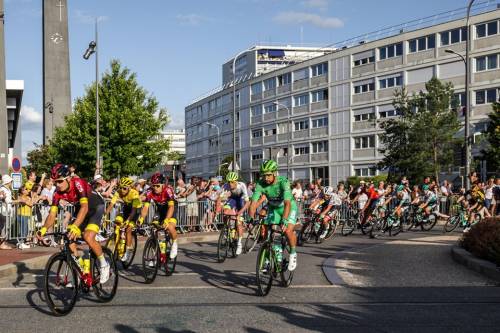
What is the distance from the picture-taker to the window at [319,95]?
220ft

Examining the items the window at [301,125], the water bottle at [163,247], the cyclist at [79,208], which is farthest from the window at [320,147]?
the cyclist at [79,208]

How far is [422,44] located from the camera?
54.8 metres

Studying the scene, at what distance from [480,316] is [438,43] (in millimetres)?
49385

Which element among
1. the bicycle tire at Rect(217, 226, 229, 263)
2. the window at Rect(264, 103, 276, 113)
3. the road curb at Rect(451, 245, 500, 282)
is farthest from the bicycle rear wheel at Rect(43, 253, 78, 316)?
the window at Rect(264, 103, 276, 113)

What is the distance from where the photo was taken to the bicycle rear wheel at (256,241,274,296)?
27.4ft

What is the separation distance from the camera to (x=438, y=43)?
2089 inches

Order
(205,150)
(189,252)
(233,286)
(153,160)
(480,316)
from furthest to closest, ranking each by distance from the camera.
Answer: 1. (205,150)
2. (153,160)
3. (189,252)
4. (233,286)
5. (480,316)

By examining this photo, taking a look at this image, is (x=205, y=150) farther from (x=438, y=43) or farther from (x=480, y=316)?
(x=480, y=316)

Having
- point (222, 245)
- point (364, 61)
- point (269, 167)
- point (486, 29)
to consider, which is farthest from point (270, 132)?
point (269, 167)

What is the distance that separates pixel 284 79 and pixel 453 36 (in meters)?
25.7

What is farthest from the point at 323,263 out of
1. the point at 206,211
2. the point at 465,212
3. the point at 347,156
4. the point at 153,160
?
the point at 347,156

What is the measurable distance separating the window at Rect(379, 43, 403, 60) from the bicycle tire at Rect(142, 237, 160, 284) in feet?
166

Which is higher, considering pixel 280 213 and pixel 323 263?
pixel 280 213

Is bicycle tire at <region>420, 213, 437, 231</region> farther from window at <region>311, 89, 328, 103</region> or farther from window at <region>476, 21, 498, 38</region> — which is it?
window at <region>311, 89, 328, 103</region>
